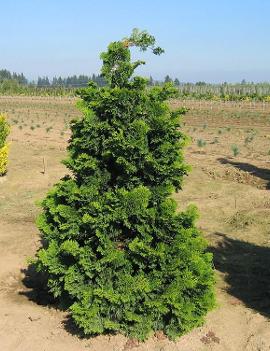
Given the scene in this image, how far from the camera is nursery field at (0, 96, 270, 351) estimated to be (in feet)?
22.2

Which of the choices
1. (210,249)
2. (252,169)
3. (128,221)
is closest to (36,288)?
(128,221)

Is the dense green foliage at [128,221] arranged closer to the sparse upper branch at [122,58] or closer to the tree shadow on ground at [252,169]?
the sparse upper branch at [122,58]

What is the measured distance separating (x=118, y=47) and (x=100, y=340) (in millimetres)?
4300

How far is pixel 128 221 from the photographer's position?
6617 millimetres

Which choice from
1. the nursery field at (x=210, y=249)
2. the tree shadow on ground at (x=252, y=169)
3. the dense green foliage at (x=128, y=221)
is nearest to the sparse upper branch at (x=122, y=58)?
the dense green foliage at (x=128, y=221)

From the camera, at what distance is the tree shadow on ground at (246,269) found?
320 inches

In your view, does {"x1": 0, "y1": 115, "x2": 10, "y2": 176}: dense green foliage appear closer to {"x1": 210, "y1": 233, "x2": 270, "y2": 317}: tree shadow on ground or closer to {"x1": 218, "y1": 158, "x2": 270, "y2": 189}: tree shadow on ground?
{"x1": 210, "y1": 233, "x2": 270, "y2": 317}: tree shadow on ground

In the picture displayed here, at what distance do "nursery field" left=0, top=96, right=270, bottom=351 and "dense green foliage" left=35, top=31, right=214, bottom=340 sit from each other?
47 cm

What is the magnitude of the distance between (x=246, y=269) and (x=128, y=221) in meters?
3.96

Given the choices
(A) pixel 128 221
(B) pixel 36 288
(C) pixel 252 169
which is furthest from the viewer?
(C) pixel 252 169

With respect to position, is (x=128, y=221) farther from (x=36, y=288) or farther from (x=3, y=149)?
(x=3, y=149)

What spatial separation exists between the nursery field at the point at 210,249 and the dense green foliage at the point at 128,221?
475 millimetres

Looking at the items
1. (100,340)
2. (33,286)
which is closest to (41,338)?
(100,340)

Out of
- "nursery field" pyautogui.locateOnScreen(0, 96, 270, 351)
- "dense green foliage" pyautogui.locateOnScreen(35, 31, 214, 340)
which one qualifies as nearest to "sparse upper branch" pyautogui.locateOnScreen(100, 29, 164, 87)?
"dense green foliage" pyautogui.locateOnScreen(35, 31, 214, 340)
